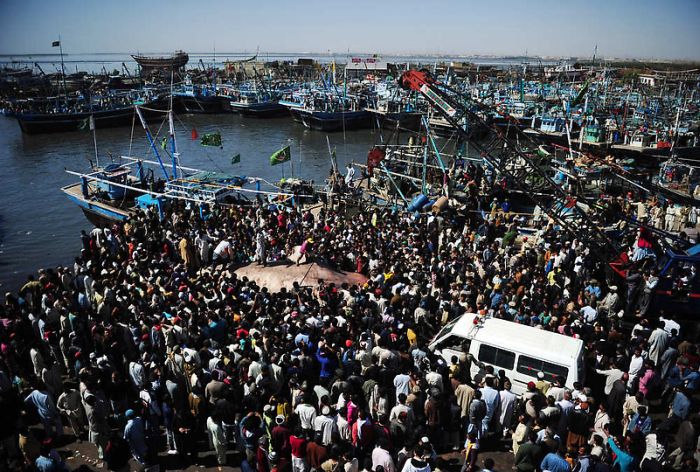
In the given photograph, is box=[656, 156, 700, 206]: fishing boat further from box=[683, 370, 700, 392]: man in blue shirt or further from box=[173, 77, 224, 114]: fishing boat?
box=[173, 77, 224, 114]: fishing boat

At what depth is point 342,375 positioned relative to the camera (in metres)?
7.62

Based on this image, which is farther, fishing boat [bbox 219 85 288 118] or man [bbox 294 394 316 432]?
fishing boat [bbox 219 85 288 118]

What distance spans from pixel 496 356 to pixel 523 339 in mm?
537

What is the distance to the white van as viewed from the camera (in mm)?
7676

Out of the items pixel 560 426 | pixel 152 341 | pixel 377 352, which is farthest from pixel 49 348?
pixel 560 426

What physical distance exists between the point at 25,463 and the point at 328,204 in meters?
15.1

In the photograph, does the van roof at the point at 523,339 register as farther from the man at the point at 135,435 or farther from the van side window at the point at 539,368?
the man at the point at 135,435

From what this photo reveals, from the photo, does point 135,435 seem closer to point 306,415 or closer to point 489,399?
point 306,415

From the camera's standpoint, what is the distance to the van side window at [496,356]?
315 inches

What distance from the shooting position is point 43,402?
756cm

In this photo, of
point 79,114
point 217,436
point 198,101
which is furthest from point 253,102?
point 217,436

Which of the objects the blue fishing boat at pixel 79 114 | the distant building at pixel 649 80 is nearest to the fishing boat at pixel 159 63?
the blue fishing boat at pixel 79 114

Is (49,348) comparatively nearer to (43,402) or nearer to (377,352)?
(43,402)

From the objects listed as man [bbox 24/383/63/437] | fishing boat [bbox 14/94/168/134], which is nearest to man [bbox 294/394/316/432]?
man [bbox 24/383/63/437]
